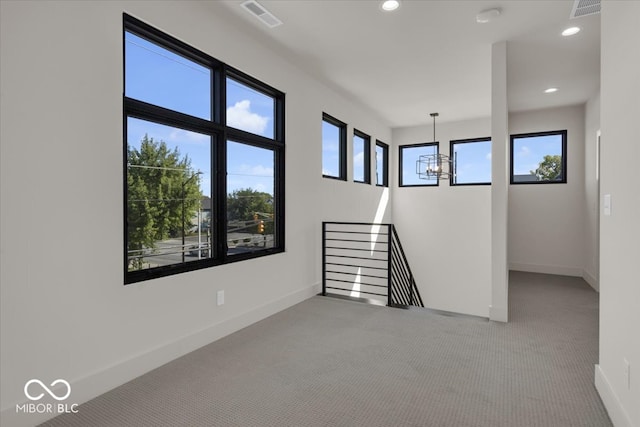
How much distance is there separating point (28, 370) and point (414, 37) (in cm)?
383

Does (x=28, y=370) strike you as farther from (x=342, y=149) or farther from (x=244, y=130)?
(x=342, y=149)

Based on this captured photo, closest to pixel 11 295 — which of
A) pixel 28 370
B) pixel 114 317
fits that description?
pixel 28 370

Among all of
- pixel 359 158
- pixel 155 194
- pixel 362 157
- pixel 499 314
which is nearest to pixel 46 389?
pixel 155 194

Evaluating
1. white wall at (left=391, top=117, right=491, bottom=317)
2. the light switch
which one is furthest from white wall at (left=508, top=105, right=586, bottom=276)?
the light switch

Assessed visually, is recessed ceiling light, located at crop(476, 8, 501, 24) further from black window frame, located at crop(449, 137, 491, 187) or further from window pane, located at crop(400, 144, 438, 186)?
window pane, located at crop(400, 144, 438, 186)

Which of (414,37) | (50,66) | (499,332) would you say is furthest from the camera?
(414,37)

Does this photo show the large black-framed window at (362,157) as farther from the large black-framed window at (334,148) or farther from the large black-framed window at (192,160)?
the large black-framed window at (192,160)

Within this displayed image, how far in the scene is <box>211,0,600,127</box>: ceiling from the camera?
9.63ft

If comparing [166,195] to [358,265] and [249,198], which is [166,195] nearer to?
[249,198]

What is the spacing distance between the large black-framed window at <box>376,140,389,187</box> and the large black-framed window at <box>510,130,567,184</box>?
2241mm

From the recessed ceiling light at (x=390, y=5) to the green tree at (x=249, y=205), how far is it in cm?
202

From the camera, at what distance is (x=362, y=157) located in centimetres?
629

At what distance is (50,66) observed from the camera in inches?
76.7

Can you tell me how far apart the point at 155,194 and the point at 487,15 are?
3.05 m
